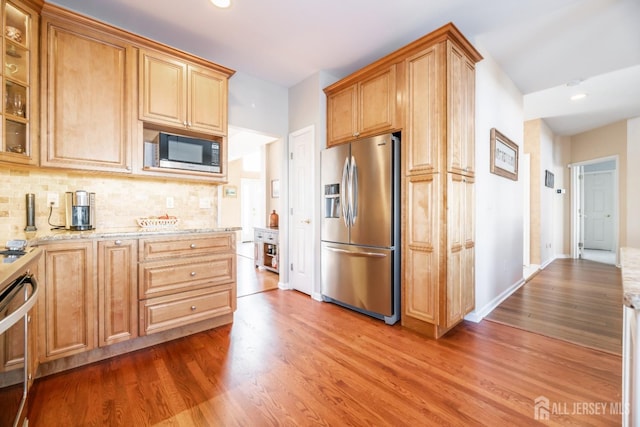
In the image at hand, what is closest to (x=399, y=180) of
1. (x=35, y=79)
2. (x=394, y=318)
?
(x=394, y=318)

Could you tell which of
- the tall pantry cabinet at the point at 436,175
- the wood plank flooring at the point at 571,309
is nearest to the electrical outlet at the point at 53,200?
the tall pantry cabinet at the point at 436,175

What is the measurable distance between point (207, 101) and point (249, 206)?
6.70m

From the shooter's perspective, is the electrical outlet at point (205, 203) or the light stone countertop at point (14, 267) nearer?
the light stone countertop at point (14, 267)

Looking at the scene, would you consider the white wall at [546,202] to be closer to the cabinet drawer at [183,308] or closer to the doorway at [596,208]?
the doorway at [596,208]

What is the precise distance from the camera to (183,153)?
259 centimetres

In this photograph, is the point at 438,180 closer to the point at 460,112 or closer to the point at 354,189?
the point at 460,112

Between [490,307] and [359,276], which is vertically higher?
[359,276]

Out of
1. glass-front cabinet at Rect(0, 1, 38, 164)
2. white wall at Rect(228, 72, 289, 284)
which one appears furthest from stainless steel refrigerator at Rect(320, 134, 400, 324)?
glass-front cabinet at Rect(0, 1, 38, 164)

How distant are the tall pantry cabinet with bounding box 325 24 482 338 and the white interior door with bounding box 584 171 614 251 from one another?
733cm

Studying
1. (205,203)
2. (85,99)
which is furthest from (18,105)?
(205,203)

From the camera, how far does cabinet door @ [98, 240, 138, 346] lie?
6.43ft

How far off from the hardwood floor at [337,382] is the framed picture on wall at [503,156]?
171 cm

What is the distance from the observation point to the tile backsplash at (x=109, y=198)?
2035 mm

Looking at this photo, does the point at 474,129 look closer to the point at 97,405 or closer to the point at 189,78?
the point at 189,78
